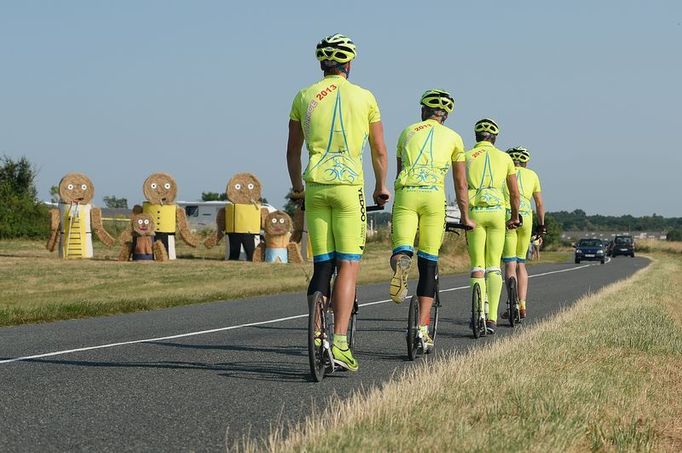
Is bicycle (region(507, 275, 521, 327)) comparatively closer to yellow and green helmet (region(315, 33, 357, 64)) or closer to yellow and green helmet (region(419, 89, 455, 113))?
yellow and green helmet (region(419, 89, 455, 113))

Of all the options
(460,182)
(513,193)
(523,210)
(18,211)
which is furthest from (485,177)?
(18,211)

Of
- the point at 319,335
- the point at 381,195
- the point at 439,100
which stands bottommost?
the point at 319,335

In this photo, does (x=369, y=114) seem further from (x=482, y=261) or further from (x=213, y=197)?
(x=213, y=197)

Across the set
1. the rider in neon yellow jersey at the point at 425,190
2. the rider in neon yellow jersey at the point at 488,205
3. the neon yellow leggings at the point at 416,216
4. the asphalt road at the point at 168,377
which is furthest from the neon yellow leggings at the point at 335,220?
the rider in neon yellow jersey at the point at 488,205

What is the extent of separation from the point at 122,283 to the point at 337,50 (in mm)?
17775

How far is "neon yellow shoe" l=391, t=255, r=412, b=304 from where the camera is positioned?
342 inches

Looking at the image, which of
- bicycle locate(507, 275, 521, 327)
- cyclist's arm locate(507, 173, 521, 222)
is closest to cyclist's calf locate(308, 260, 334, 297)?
cyclist's arm locate(507, 173, 521, 222)

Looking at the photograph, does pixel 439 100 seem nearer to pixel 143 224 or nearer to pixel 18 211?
pixel 143 224

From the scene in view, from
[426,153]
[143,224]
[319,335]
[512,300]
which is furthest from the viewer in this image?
[143,224]

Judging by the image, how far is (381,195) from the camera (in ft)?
25.2

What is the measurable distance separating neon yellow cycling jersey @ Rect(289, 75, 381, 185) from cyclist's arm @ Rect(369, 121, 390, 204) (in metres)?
0.16

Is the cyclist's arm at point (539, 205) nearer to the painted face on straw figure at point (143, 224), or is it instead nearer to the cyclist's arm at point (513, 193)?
the cyclist's arm at point (513, 193)

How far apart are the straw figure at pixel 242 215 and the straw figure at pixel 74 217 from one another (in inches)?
169

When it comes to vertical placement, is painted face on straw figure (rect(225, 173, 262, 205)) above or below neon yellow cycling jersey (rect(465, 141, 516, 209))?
above
